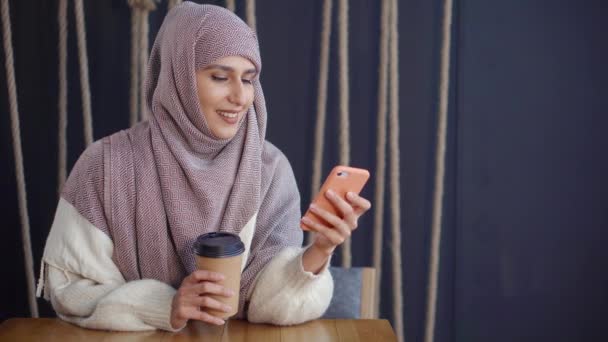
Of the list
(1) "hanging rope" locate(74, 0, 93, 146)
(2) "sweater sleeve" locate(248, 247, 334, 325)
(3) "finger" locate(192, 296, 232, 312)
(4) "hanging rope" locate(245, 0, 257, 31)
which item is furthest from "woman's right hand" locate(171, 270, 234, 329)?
(4) "hanging rope" locate(245, 0, 257, 31)

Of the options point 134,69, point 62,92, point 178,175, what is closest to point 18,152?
point 62,92

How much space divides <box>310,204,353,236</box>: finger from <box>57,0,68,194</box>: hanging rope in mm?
917

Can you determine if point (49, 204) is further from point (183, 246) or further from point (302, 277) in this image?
point (302, 277)

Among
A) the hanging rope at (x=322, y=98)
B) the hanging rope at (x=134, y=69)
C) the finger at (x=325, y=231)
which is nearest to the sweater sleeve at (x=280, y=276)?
the finger at (x=325, y=231)

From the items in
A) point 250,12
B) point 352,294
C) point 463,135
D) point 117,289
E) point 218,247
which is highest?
point 250,12

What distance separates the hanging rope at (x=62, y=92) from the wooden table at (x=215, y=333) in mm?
681

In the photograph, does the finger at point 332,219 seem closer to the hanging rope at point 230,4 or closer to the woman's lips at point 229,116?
the woman's lips at point 229,116

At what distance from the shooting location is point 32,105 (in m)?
1.95

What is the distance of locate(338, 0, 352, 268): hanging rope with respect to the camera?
190 centimetres

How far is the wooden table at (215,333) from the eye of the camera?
1.21 meters

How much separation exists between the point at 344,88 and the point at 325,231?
2.47 feet

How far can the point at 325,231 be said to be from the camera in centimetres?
125

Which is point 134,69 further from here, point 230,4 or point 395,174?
point 395,174

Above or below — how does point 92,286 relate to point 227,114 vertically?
below
